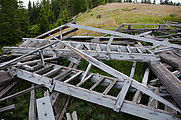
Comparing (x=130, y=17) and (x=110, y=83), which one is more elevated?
(x=130, y=17)

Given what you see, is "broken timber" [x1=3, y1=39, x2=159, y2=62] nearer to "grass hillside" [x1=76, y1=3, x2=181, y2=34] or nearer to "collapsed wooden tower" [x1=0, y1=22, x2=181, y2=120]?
"collapsed wooden tower" [x1=0, y1=22, x2=181, y2=120]

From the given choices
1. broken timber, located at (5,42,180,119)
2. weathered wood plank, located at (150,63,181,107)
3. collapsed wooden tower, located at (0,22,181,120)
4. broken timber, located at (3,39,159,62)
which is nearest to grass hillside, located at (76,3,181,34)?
broken timber, located at (3,39,159,62)

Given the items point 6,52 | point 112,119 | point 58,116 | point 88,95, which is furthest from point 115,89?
point 6,52

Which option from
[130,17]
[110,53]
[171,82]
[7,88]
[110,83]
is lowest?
[7,88]

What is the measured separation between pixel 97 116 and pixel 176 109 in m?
2.05

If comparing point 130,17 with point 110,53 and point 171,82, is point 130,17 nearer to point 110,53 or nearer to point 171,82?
point 110,53

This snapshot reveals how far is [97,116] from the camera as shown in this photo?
3.42 metres

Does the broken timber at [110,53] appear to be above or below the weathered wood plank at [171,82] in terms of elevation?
above

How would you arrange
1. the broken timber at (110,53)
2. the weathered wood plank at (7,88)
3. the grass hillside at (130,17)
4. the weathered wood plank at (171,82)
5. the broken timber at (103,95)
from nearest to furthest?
the weathered wood plank at (171,82) → the broken timber at (103,95) → the weathered wood plank at (7,88) → the broken timber at (110,53) → the grass hillside at (130,17)

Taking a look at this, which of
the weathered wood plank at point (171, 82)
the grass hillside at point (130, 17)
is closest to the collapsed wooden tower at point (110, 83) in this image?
the weathered wood plank at point (171, 82)

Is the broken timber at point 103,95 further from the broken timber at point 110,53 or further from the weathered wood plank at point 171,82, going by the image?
the broken timber at point 110,53

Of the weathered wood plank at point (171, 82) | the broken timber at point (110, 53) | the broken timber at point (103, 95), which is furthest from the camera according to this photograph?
the broken timber at point (110, 53)

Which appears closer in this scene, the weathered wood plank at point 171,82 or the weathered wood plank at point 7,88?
the weathered wood plank at point 171,82

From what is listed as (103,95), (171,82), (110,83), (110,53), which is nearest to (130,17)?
(110,53)
